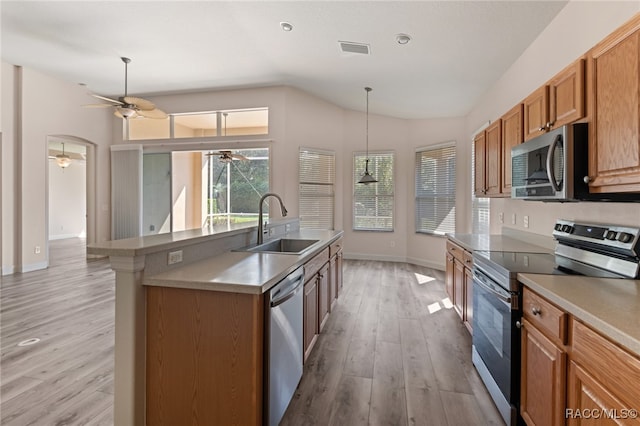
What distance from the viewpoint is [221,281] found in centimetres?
153

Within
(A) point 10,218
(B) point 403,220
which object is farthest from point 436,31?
(A) point 10,218

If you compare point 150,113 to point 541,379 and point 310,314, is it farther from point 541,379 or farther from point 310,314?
point 541,379

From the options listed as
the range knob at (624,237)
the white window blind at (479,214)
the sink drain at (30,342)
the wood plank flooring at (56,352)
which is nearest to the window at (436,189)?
the white window blind at (479,214)

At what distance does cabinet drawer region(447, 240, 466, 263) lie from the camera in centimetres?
301

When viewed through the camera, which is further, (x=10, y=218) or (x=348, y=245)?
(x=348, y=245)

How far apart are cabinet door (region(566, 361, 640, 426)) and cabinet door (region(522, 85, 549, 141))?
1.62 meters

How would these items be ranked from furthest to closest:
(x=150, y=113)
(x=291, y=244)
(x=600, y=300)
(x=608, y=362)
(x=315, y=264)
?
(x=150, y=113), (x=291, y=244), (x=315, y=264), (x=600, y=300), (x=608, y=362)

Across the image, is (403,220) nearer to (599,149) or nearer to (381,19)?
(381,19)

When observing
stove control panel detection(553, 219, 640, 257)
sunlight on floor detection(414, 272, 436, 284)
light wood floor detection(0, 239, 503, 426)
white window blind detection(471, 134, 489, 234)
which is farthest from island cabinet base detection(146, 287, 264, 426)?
white window blind detection(471, 134, 489, 234)

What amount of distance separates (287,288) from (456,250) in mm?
2168

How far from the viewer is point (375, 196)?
6.71 metres

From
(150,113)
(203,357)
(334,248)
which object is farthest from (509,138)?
(150,113)

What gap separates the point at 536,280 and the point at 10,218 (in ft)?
24.2

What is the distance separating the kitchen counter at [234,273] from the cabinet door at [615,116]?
5.70 ft
